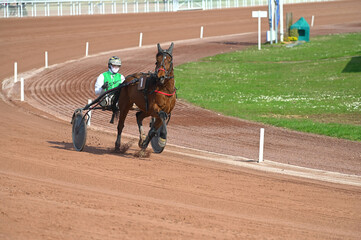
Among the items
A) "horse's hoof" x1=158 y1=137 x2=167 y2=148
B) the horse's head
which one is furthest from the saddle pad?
"horse's hoof" x1=158 y1=137 x2=167 y2=148

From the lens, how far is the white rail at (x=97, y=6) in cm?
5172

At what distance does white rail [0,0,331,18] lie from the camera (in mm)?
51719

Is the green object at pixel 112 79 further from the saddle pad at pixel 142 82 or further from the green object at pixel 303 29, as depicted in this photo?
the green object at pixel 303 29

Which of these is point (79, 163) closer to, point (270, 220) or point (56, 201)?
point (56, 201)

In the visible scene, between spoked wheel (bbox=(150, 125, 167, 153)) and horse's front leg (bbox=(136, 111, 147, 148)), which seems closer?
spoked wheel (bbox=(150, 125, 167, 153))

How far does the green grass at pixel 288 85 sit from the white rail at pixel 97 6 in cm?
2350

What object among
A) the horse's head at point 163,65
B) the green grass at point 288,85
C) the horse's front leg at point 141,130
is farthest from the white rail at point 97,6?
the horse's head at point 163,65

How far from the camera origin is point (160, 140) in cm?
1134

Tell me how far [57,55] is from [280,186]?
29.5 metres

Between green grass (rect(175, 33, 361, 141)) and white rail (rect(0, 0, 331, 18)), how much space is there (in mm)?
23499

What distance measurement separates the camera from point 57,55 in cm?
3716

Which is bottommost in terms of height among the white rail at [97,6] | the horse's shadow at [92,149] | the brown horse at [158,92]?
the horse's shadow at [92,149]

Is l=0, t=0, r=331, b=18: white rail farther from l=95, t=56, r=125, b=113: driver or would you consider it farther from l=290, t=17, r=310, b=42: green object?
l=95, t=56, r=125, b=113: driver

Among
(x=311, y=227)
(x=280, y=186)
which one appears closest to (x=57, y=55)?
(x=280, y=186)
